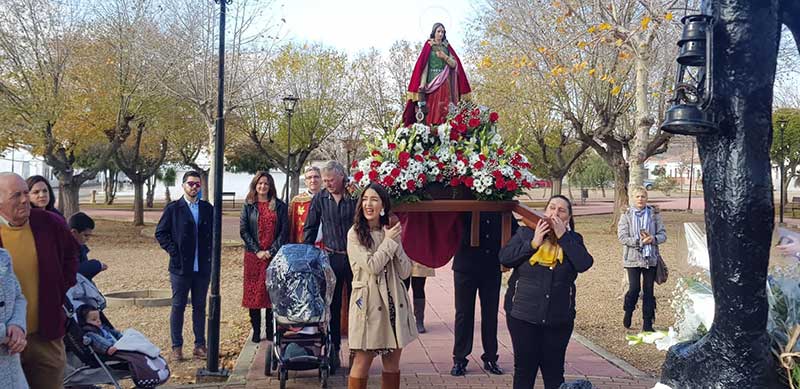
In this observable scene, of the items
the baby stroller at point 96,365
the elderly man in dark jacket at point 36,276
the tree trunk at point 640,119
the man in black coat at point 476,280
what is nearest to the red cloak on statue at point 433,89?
the man in black coat at point 476,280

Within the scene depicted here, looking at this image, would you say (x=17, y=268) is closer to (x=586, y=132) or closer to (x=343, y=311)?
(x=343, y=311)

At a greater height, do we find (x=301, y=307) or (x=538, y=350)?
(x=301, y=307)

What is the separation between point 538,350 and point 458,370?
166 centimetres

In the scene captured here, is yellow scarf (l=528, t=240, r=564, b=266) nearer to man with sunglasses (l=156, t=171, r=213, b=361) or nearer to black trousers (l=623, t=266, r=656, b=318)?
man with sunglasses (l=156, t=171, r=213, b=361)

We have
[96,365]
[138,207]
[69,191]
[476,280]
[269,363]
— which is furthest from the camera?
[138,207]

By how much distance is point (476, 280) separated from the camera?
6.41 metres

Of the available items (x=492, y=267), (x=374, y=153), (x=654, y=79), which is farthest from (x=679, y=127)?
(x=654, y=79)

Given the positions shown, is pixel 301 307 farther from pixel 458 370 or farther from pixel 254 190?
pixel 254 190

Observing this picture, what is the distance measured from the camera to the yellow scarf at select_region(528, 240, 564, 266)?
4742mm

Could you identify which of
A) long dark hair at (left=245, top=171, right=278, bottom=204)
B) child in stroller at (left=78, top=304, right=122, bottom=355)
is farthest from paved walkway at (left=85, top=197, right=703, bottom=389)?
long dark hair at (left=245, top=171, right=278, bottom=204)

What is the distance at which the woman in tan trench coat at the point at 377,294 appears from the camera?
4914mm

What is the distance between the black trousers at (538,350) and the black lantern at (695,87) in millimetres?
2500

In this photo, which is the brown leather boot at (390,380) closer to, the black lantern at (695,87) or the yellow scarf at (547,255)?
the yellow scarf at (547,255)

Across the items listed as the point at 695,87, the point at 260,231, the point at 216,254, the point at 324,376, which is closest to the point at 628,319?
the point at 324,376
